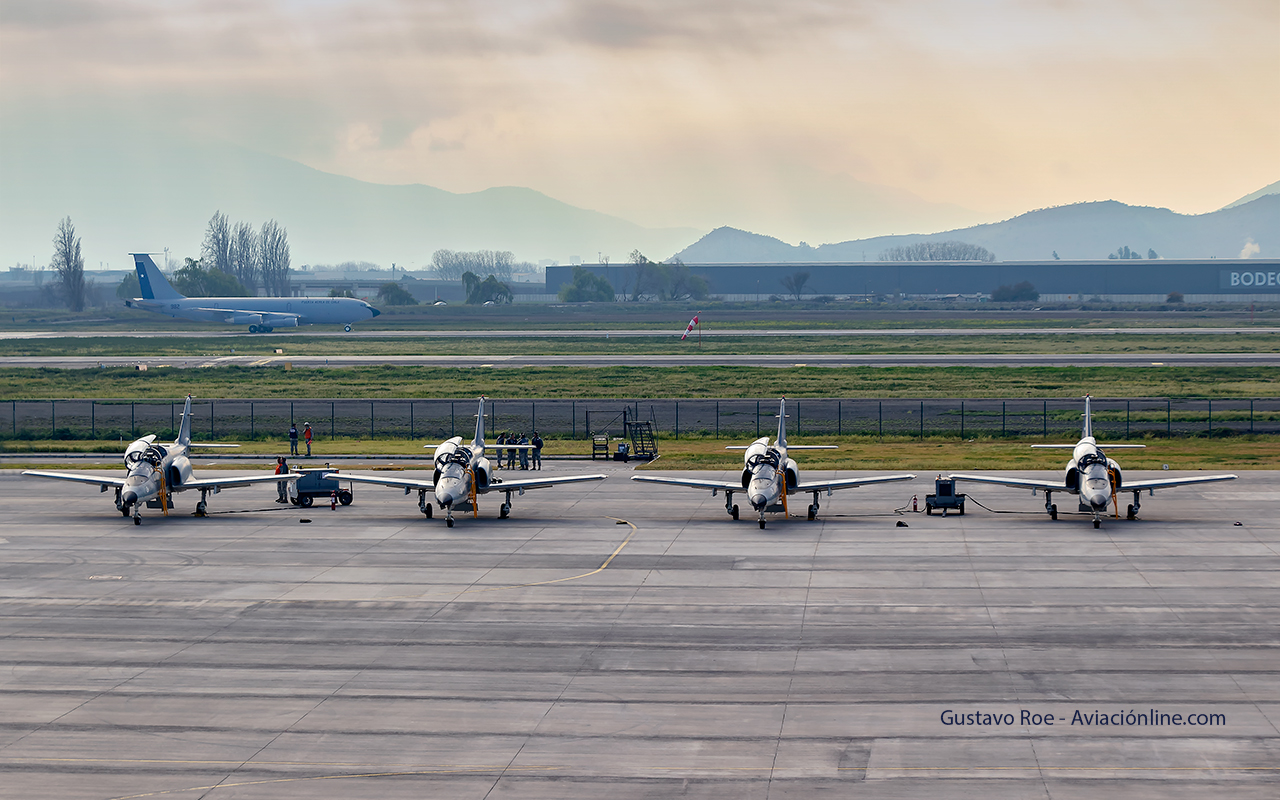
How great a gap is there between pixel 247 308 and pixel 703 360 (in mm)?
90051

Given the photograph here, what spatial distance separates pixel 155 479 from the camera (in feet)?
154

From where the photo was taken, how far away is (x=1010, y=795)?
19.6 m

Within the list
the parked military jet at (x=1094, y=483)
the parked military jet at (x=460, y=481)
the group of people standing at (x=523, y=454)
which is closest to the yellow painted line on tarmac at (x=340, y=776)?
the parked military jet at (x=460, y=481)

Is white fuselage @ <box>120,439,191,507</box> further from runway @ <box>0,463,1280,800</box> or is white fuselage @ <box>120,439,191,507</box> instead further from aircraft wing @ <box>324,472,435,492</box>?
aircraft wing @ <box>324,472,435,492</box>

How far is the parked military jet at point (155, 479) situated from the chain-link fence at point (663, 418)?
80.3ft

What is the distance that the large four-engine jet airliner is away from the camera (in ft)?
573

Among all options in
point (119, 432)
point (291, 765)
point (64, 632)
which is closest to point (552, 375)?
point (119, 432)

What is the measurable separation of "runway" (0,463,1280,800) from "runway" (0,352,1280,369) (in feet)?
230

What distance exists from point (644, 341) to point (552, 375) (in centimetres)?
4629

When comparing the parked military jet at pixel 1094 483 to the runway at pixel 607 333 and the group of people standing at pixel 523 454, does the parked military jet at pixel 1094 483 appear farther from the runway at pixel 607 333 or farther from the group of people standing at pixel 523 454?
the runway at pixel 607 333

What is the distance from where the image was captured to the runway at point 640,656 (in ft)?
68.6

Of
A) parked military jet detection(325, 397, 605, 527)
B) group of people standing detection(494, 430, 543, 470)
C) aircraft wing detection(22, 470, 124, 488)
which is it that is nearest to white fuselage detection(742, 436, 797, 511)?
parked military jet detection(325, 397, 605, 527)

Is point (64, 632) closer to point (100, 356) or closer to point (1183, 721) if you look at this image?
point (1183, 721)

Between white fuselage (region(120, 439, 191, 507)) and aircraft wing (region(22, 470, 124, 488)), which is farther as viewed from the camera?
aircraft wing (region(22, 470, 124, 488))
